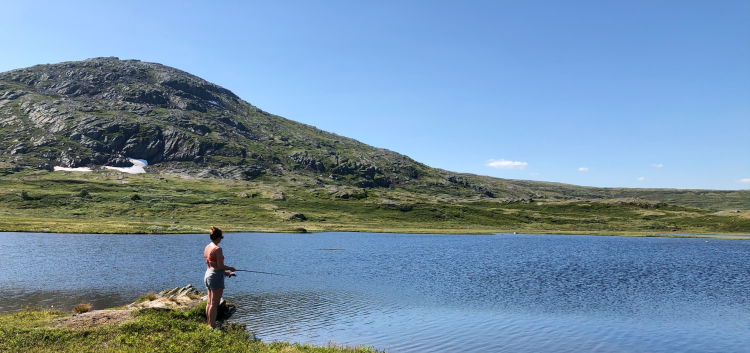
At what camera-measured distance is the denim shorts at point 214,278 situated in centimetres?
1980

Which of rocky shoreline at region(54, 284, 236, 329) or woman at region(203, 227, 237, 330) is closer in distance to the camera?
woman at region(203, 227, 237, 330)

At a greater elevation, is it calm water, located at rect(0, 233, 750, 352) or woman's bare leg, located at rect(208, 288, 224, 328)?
woman's bare leg, located at rect(208, 288, 224, 328)

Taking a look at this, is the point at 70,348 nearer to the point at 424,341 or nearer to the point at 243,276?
the point at 424,341

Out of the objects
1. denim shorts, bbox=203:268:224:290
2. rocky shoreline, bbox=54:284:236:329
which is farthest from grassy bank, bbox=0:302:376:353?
denim shorts, bbox=203:268:224:290

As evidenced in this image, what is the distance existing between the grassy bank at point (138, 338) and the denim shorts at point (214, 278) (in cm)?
217

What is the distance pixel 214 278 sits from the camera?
19.9 m

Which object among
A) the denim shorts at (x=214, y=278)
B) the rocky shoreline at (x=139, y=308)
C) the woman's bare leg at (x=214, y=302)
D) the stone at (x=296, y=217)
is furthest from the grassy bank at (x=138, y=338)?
the stone at (x=296, y=217)

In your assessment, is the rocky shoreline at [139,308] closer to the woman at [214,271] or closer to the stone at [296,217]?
the woman at [214,271]

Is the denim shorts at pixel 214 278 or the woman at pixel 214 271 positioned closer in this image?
the woman at pixel 214 271

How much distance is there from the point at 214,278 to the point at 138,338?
3766 millimetres

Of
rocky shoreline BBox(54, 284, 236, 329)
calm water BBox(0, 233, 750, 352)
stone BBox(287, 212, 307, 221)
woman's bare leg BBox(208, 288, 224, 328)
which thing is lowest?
stone BBox(287, 212, 307, 221)

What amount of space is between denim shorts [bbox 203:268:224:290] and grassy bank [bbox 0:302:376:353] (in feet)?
7.13

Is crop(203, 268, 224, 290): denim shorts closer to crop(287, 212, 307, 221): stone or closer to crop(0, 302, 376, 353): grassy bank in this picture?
crop(0, 302, 376, 353): grassy bank

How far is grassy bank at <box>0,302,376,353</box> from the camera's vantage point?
16797 mm
